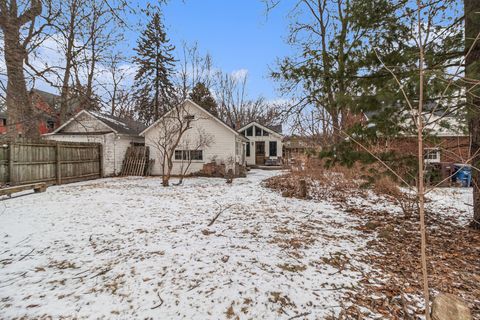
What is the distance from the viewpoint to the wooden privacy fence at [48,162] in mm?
8344

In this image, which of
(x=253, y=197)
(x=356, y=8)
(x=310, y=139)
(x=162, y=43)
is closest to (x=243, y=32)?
(x=310, y=139)

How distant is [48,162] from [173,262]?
9.64 meters

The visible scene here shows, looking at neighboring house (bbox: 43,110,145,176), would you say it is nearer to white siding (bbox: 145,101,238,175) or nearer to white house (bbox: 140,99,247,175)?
white house (bbox: 140,99,247,175)

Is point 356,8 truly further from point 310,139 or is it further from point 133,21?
point 310,139

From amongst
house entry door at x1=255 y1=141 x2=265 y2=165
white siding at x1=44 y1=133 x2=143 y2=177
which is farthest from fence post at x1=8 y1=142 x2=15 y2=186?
house entry door at x1=255 y1=141 x2=265 y2=165

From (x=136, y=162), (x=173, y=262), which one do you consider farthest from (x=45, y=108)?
(x=136, y=162)

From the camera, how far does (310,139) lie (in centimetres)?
1055

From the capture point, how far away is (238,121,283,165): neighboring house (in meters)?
23.3

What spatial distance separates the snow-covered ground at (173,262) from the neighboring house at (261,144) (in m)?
17.1

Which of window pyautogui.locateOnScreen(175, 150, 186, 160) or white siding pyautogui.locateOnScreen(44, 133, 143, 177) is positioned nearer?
white siding pyautogui.locateOnScreen(44, 133, 143, 177)

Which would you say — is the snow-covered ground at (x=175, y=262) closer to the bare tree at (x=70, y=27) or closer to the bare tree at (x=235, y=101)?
the bare tree at (x=70, y=27)

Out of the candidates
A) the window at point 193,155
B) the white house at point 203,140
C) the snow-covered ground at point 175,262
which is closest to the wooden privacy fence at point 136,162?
the white house at point 203,140

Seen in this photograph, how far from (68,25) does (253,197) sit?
6395 mm

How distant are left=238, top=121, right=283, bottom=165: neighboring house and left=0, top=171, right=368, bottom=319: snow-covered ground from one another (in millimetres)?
17131
